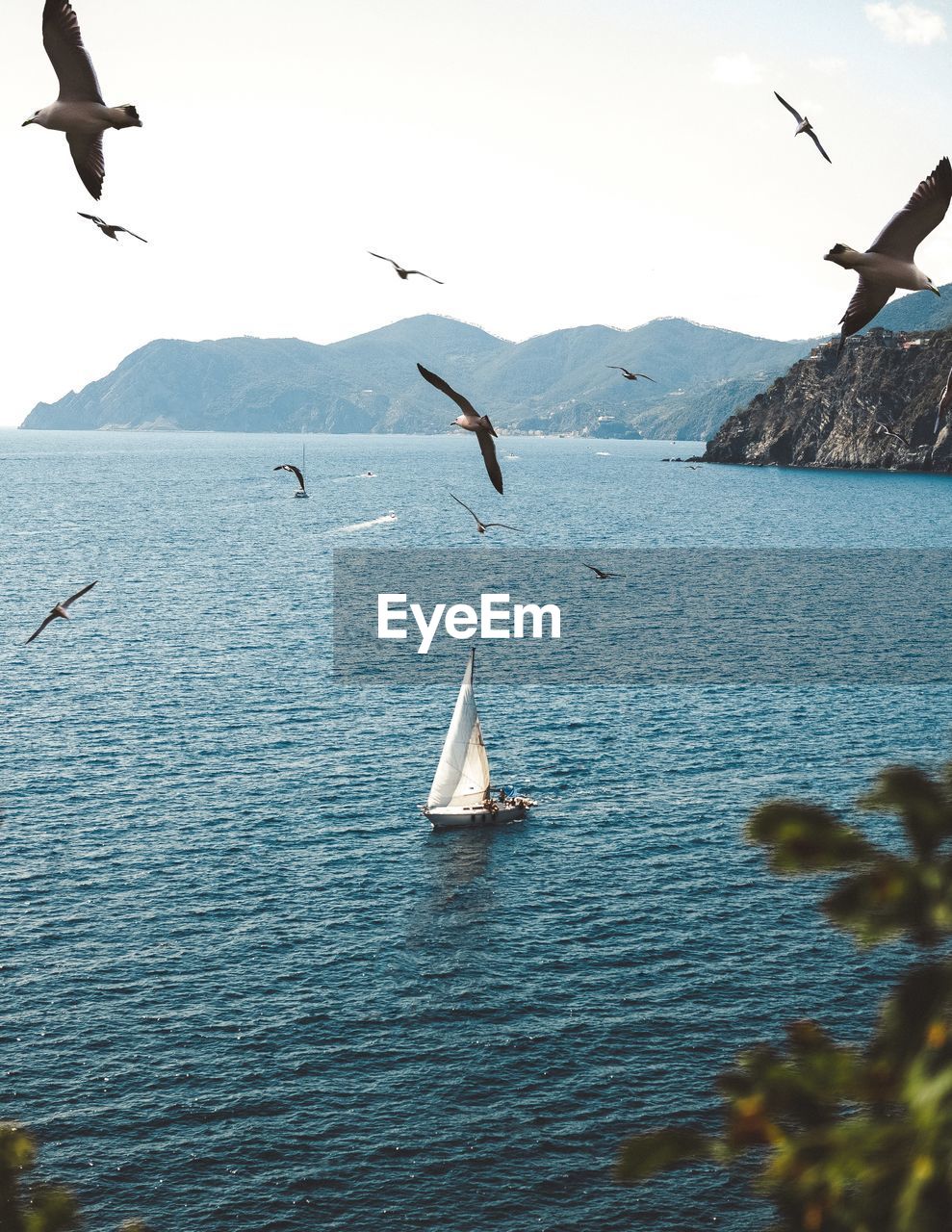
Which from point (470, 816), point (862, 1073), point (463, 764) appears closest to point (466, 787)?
point (463, 764)

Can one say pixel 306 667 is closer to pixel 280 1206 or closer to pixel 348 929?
pixel 348 929

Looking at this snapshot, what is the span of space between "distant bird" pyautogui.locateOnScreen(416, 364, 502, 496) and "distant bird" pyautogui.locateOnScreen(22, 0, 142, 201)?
12.3ft

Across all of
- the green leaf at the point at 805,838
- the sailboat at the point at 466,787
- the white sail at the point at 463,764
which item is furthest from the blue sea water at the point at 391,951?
the green leaf at the point at 805,838

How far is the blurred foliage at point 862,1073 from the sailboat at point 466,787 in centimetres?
7885

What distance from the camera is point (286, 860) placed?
253 ft

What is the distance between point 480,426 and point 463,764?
73830 millimetres

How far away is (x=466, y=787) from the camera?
8644 cm

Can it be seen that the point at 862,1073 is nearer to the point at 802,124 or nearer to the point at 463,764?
the point at 802,124

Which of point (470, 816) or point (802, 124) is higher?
point (802, 124)

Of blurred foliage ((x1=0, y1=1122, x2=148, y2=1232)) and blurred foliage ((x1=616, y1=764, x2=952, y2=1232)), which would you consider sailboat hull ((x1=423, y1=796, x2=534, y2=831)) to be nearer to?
blurred foliage ((x1=0, y1=1122, x2=148, y2=1232))

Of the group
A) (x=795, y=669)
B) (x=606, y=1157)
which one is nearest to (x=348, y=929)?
(x=606, y=1157)

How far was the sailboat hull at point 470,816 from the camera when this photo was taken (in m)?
84.3

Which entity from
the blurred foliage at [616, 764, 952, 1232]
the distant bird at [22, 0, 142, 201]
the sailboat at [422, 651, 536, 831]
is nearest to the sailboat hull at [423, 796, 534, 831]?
the sailboat at [422, 651, 536, 831]

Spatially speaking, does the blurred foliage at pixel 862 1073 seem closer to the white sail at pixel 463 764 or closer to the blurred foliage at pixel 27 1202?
the blurred foliage at pixel 27 1202
